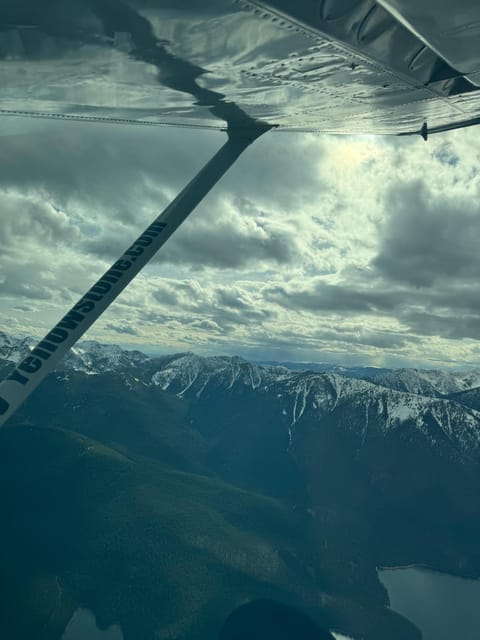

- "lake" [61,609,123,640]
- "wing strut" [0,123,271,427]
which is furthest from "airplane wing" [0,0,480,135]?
"lake" [61,609,123,640]

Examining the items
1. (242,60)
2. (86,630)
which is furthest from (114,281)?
(86,630)

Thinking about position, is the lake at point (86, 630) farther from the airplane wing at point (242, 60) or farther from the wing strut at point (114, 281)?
the airplane wing at point (242, 60)

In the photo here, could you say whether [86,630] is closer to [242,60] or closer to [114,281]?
[114,281]

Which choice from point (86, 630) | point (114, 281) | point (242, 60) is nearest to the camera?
point (242, 60)

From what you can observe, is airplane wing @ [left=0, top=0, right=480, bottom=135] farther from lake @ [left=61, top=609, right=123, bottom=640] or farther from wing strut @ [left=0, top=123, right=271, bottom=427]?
lake @ [left=61, top=609, right=123, bottom=640]

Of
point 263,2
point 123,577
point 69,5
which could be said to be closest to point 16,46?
point 69,5

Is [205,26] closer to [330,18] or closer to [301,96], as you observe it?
[330,18]
